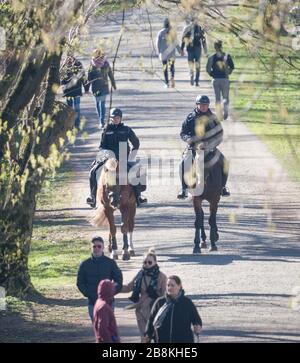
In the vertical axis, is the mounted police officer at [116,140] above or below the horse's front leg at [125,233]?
above

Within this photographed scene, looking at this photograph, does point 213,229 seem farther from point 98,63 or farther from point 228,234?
point 98,63

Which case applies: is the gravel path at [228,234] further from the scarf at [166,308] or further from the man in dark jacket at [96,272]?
the scarf at [166,308]

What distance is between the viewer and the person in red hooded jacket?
15.3m

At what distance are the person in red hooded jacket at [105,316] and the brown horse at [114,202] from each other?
6.34 metres

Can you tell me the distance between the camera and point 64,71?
22484 millimetres

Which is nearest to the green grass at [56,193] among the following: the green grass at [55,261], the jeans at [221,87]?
the green grass at [55,261]

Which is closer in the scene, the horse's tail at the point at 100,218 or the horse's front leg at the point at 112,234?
the horse's front leg at the point at 112,234

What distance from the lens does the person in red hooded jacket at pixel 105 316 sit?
1529 cm

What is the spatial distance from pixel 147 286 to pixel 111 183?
596cm

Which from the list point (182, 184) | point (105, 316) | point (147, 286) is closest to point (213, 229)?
point (182, 184)

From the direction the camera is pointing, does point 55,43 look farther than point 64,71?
No
